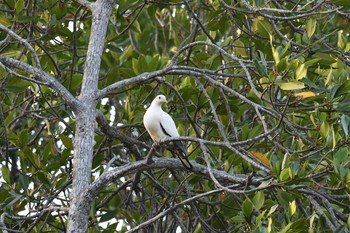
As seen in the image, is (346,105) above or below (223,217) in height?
above

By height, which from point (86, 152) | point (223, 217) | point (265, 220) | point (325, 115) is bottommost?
point (223, 217)

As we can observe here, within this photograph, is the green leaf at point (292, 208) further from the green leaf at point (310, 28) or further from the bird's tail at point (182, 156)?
the green leaf at point (310, 28)

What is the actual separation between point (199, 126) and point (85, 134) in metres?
1.44

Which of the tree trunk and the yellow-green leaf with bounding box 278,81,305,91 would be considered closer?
the tree trunk

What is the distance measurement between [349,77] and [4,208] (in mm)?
2583

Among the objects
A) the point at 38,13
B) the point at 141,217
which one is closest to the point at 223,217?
the point at 141,217

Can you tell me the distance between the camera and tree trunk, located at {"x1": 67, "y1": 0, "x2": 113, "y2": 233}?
4.21 meters

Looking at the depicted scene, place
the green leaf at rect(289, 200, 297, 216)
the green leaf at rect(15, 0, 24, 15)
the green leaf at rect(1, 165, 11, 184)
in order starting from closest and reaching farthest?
1. the green leaf at rect(289, 200, 297, 216)
2. the green leaf at rect(15, 0, 24, 15)
3. the green leaf at rect(1, 165, 11, 184)

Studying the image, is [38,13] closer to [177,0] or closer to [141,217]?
[177,0]

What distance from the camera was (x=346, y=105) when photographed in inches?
188

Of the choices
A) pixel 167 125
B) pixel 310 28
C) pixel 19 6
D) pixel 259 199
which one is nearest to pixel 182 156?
pixel 259 199

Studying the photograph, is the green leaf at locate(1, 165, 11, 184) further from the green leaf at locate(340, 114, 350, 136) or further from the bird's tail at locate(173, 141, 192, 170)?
the green leaf at locate(340, 114, 350, 136)

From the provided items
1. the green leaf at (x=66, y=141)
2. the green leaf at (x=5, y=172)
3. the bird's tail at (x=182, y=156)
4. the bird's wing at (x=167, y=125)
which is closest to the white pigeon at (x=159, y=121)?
the bird's wing at (x=167, y=125)

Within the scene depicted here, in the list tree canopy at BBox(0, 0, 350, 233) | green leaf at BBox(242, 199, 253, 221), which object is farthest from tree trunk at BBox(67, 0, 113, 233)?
green leaf at BBox(242, 199, 253, 221)
